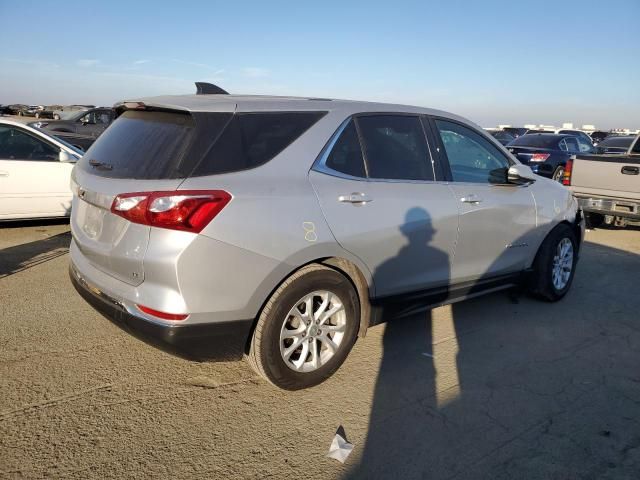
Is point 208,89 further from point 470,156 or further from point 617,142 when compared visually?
point 617,142

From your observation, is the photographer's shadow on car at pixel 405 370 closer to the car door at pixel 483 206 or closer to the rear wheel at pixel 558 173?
the car door at pixel 483 206

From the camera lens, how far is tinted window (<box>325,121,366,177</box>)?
341 centimetres

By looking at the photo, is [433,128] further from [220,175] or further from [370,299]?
[220,175]

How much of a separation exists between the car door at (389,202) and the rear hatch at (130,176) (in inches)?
31.4

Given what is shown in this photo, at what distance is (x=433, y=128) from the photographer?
4.14 meters

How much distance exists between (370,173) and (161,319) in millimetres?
1653

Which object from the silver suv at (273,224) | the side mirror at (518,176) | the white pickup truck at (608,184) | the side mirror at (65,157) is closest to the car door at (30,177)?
the side mirror at (65,157)

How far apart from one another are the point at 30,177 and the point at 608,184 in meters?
8.28

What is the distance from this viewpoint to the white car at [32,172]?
6.83 meters

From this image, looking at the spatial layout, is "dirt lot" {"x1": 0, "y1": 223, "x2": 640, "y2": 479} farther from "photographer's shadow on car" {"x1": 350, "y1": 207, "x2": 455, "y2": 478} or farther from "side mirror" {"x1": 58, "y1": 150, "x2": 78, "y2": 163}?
"side mirror" {"x1": 58, "y1": 150, "x2": 78, "y2": 163}

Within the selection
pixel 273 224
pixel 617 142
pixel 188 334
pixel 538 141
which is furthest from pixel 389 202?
pixel 617 142

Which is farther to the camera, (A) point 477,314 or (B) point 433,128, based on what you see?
(A) point 477,314

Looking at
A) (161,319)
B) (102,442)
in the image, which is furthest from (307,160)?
(102,442)

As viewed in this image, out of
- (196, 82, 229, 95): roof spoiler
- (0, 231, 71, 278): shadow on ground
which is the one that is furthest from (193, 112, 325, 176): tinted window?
(0, 231, 71, 278): shadow on ground
